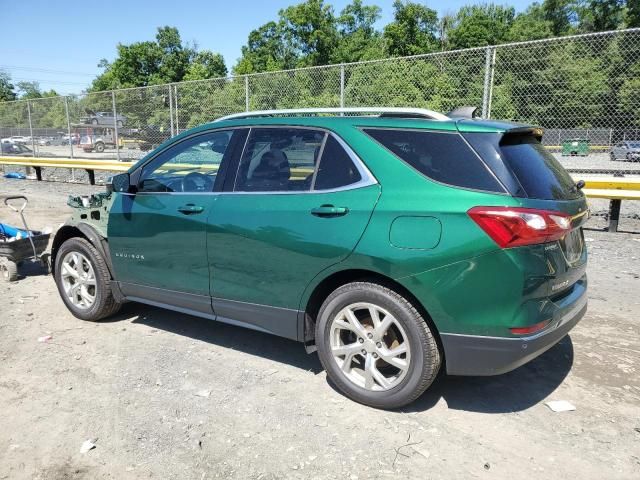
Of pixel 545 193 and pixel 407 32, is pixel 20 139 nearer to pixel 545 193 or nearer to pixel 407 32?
pixel 545 193

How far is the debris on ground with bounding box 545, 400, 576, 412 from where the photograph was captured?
3.18 m

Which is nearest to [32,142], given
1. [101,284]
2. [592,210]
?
[101,284]

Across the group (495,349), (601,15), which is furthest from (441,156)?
A: (601,15)

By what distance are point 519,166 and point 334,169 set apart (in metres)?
1.11

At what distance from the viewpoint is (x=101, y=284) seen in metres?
4.51

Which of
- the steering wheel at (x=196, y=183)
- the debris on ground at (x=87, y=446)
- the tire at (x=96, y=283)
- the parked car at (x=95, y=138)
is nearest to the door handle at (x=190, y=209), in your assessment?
the steering wheel at (x=196, y=183)

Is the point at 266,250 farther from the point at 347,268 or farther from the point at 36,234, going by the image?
the point at 36,234

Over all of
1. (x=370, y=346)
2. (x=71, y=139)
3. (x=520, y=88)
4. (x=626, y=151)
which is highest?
(x=520, y=88)

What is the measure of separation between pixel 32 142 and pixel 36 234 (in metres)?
14.8

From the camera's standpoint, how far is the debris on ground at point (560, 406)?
318 centimetres

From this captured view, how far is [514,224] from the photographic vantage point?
267cm

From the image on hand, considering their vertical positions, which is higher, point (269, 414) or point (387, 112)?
point (387, 112)

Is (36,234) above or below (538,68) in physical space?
below

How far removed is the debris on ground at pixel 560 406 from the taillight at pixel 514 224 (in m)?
1.16
